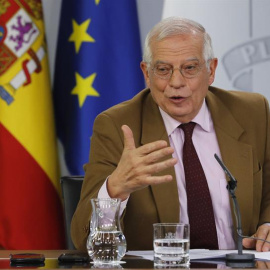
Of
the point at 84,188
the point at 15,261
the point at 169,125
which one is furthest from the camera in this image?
the point at 169,125

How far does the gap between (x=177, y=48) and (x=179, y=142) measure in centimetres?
39

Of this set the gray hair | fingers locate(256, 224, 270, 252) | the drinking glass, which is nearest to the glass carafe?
the drinking glass

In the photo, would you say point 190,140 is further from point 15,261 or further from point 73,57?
point 73,57

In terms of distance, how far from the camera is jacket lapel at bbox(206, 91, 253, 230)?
2.82 meters

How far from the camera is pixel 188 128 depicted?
289 cm

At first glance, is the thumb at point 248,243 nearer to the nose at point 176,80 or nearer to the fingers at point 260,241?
the fingers at point 260,241

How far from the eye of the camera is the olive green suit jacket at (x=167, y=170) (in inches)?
107

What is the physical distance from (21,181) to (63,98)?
55 centimetres

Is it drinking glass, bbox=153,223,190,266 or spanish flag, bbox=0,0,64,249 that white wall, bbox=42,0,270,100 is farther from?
drinking glass, bbox=153,223,190,266

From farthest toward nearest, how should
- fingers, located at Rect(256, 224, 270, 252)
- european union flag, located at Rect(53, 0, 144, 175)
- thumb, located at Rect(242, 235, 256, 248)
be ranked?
european union flag, located at Rect(53, 0, 144, 175)
thumb, located at Rect(242, 235, 256, 248)
fingers, located at Rect(256, 224, 270, 252)

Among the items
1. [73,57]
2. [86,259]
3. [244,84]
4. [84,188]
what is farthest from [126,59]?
[86,259]

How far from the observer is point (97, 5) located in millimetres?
3949

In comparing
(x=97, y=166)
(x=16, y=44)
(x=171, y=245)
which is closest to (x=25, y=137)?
(x=16, y=44)

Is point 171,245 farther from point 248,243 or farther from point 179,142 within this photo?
point 179,142
